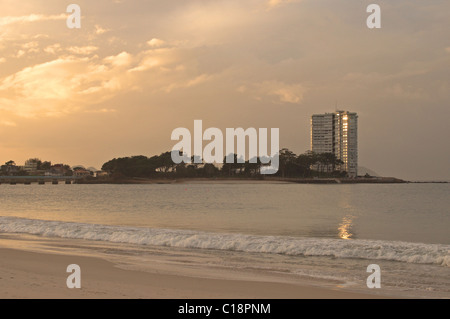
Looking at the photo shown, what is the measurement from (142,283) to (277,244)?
8.81m

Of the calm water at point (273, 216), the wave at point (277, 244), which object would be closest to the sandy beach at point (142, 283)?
the wave at point (277, 244)

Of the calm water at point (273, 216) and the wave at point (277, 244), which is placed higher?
the wave at point (277, 244)

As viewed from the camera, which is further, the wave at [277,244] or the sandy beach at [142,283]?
the wave at [277,244]

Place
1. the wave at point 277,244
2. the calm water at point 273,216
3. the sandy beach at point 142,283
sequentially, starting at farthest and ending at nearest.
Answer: the calm water at point 273,216 → the wave at point 277,244 → the sandy beach at point 142,283

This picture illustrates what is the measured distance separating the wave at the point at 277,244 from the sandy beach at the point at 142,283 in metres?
5.15

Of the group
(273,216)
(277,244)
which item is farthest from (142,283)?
(273,216)

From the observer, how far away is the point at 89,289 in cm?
961

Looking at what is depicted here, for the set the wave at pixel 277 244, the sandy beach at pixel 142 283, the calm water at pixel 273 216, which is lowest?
the calm water at pixel 273 216

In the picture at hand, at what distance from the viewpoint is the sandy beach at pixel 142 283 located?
921cm

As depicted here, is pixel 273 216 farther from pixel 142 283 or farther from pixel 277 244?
pixel 142 283

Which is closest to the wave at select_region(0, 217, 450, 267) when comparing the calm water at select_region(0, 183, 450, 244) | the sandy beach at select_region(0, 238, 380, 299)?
the sandy beach at select_region(0, 238, 380, 299)

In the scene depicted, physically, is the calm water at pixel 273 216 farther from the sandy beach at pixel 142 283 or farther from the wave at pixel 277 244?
the sandy beach at pixel 142 283
